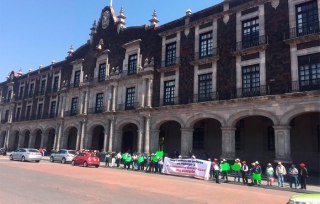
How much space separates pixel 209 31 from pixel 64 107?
23.2 meters

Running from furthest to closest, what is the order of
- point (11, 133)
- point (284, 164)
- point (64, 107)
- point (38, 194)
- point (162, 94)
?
point (11, 133), point (64, 107), point (162, 94), point (284, 164), point (38, 194)

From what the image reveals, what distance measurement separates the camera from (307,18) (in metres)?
18.3

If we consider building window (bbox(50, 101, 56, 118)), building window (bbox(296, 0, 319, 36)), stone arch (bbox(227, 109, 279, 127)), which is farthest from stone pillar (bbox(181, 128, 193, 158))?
building window (bbox(50, 101, 56, 118))

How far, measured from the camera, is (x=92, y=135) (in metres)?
34.1

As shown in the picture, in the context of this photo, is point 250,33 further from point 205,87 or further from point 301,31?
point 205,87

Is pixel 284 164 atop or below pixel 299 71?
below

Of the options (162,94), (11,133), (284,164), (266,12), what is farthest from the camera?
A: (11,133)

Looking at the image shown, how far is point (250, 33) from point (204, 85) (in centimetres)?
560

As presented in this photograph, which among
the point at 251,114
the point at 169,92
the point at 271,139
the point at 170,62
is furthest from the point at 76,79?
the point at 271,139

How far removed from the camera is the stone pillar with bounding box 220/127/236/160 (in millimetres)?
20098

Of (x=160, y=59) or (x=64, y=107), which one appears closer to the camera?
(x=160, y=59)

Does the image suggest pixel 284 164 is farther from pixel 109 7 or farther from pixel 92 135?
pixel 109 7

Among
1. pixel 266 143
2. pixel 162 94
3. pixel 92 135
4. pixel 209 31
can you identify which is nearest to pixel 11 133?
pixel 92 135

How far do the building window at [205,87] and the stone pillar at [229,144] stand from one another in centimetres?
329
